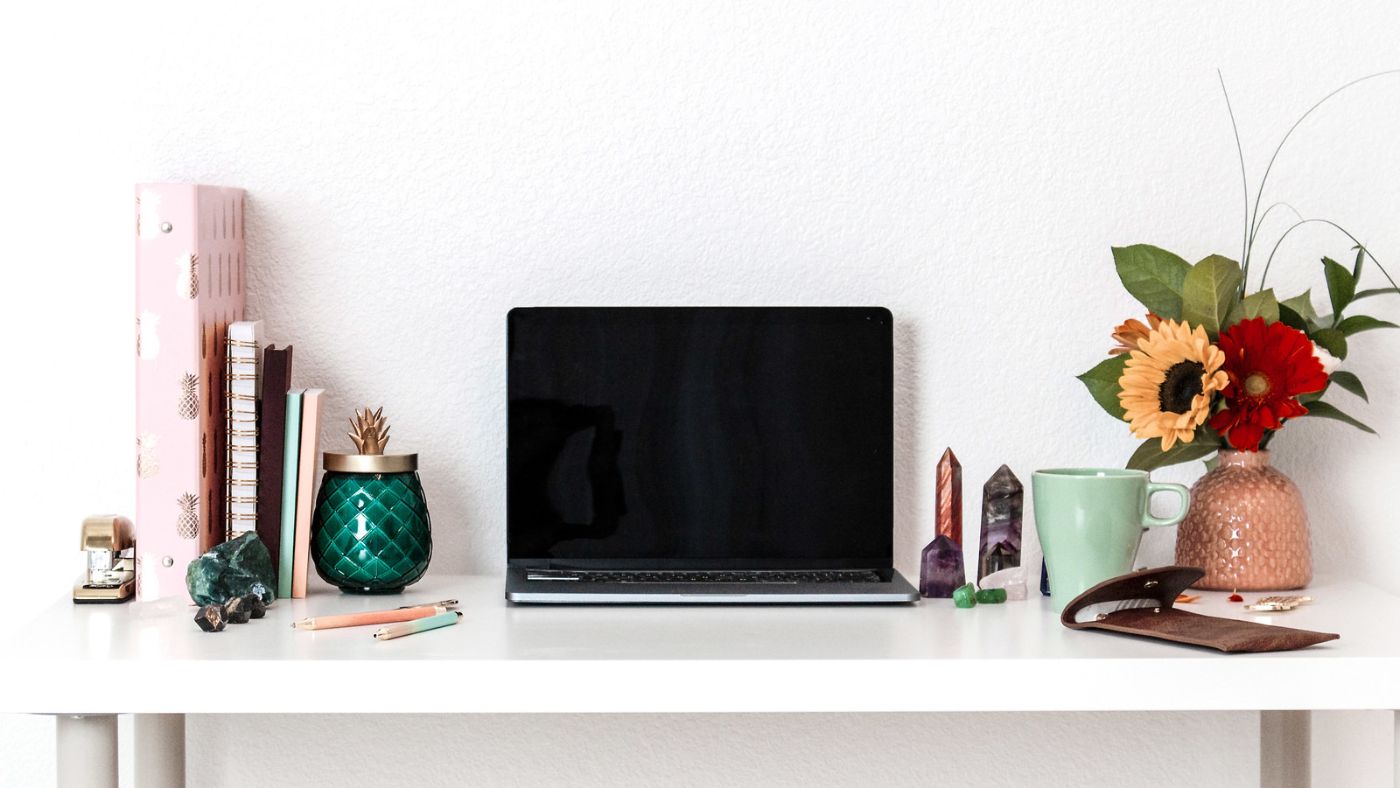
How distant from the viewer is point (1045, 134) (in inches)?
47.5

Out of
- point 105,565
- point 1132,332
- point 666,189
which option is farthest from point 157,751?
point 1132,332

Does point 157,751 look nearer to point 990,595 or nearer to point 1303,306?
point 990,595

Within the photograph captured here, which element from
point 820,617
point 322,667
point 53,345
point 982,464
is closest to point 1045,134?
point 982,464

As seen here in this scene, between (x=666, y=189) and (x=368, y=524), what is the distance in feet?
1.33

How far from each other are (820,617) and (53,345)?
738 mm

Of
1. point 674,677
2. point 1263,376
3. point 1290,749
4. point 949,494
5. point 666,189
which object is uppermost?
point 666,189

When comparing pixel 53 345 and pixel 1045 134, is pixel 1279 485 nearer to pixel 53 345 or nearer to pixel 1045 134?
pixel 1045 134

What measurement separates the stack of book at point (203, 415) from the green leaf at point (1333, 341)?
0.85 meters

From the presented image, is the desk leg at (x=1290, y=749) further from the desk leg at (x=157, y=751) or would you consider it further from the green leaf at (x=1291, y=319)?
the desk leg at (x=157, y=751)

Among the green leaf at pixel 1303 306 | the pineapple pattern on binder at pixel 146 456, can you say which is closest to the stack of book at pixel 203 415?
the pineapple pattern on binder at pixel 146 456

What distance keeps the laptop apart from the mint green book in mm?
179

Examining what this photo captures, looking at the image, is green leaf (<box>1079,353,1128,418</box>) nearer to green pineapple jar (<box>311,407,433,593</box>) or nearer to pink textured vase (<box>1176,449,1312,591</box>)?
pink textured vase (<box>1176,449,1312,591</box>)

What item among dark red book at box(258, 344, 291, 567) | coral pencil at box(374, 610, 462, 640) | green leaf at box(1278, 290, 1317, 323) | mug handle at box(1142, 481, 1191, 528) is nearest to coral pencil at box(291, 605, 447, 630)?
coral pencil at box(374, 610, 462, 640)

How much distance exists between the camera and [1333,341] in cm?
110
